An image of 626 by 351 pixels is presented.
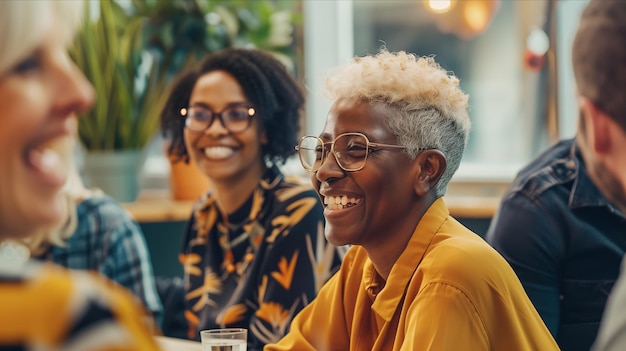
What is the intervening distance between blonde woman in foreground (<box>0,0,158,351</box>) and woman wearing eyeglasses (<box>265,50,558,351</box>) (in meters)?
1.07

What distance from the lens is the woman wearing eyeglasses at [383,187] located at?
6.19 feet

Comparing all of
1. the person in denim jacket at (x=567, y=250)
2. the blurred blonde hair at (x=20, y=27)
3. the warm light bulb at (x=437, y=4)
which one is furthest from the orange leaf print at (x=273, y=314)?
the blurred blonde hair at (x=20, y=27)

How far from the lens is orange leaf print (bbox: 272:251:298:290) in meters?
2.70

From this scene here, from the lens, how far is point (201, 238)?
3133 mm

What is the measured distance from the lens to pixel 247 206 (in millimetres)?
3012

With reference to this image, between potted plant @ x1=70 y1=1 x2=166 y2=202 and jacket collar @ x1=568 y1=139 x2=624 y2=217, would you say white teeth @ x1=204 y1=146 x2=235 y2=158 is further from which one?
potted plant @ x1=70 y1=1 x2=166 y2=202

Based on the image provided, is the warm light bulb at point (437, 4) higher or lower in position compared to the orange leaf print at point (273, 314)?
higher

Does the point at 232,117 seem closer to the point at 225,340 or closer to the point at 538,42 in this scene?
the point at 225,340

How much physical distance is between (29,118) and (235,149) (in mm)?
2284

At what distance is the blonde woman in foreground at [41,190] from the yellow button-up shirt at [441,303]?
3.12ft

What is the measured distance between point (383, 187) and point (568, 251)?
0.64 meters

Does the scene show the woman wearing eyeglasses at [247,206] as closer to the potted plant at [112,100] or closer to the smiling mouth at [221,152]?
the smiling mouth at [221,152]

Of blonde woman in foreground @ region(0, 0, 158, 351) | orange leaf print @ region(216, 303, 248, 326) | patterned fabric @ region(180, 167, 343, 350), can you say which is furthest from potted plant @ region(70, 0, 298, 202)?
blonde woman in foreground @ region(0, 0, 158, 351)

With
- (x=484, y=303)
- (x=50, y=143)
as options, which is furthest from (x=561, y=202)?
(x=50, y=143)
